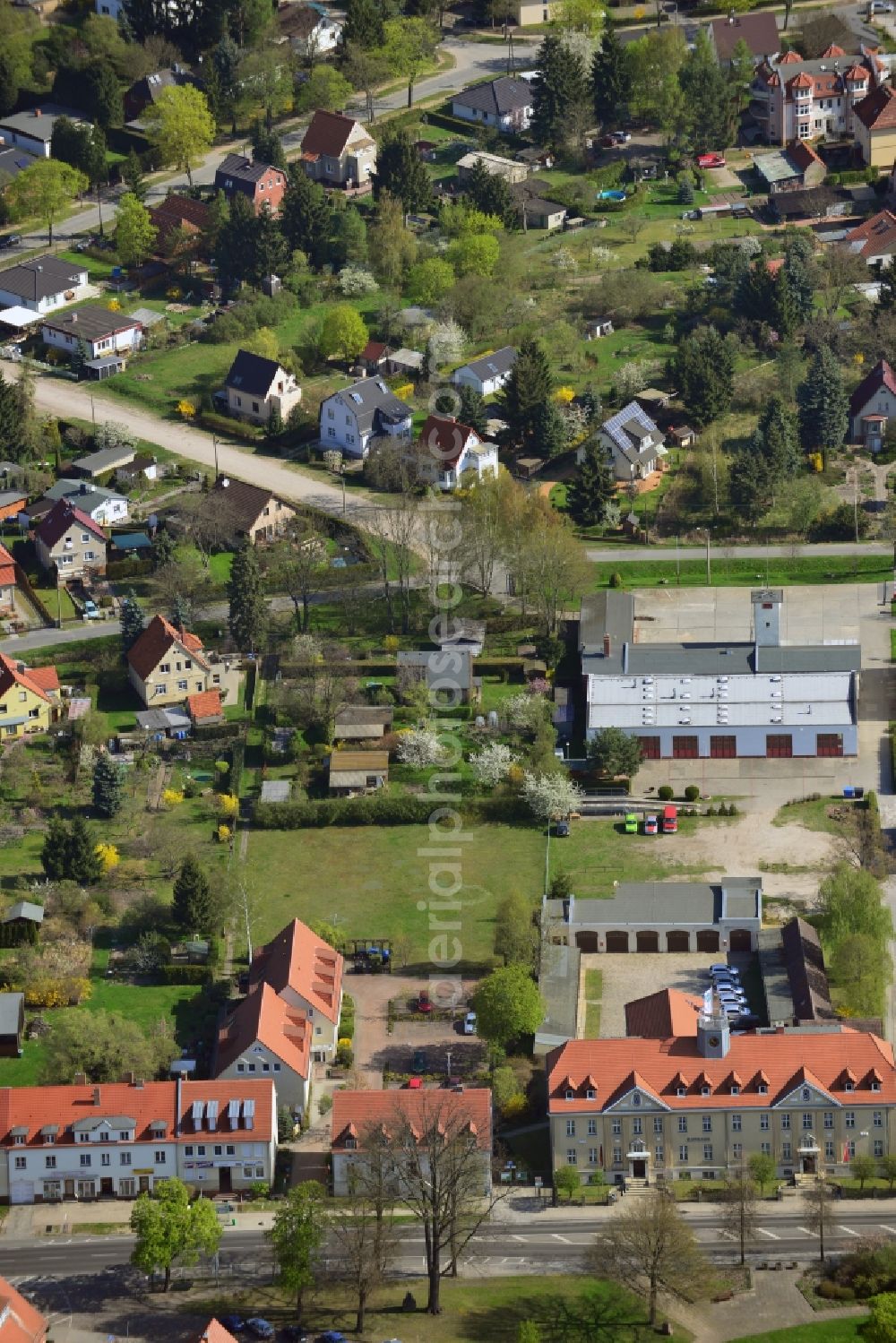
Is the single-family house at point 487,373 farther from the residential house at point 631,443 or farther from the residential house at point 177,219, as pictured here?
the residential house at point 177,219

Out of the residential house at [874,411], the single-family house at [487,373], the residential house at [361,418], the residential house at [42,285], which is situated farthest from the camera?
the residential house at [42,285]

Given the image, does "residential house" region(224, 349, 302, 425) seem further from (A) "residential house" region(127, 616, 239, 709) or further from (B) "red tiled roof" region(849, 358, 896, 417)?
(B) "red tiled roof" region(849, 358, 896, 417)

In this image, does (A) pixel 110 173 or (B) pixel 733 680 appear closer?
(B) pixel 733 680

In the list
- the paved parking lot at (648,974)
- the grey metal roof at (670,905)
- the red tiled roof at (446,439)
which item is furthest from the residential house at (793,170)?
the paved parking lot at (648,974)

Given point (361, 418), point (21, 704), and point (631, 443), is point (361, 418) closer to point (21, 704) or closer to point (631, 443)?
point (631, 443)

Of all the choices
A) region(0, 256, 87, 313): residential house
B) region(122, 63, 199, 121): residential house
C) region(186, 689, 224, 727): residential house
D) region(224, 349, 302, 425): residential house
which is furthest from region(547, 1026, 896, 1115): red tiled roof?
region(122, 63, 199, 121): residential house

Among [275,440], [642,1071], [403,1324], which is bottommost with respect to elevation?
[403,1324]

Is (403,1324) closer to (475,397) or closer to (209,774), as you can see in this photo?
(209,774)

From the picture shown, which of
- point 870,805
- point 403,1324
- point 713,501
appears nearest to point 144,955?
point 403,1324
